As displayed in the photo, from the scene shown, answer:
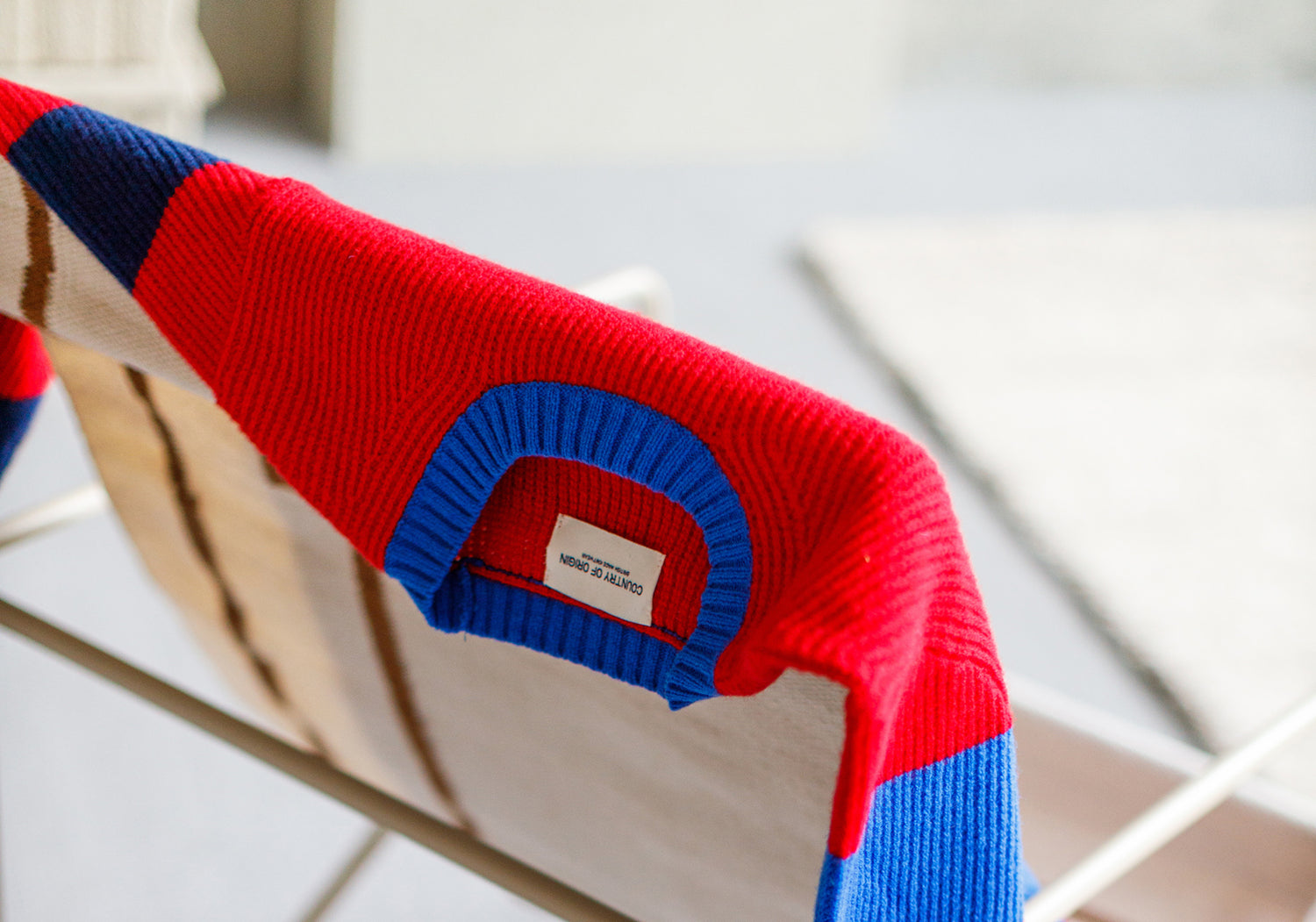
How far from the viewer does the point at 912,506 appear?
1.19 ft

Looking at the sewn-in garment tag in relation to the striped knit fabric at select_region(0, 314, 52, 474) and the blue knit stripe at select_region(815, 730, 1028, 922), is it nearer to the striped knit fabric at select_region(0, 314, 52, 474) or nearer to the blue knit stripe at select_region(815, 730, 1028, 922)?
the blue knit stripe at select_region(815, 730, 1028, 922)

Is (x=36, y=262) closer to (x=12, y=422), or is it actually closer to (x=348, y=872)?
(x=12, y=422)

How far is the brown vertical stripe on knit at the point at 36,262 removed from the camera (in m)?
0.50

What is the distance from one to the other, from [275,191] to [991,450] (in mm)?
1601

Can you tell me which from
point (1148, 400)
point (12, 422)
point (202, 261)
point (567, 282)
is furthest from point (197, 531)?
point (1148, 400)

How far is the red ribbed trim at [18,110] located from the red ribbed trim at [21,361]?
0.14m

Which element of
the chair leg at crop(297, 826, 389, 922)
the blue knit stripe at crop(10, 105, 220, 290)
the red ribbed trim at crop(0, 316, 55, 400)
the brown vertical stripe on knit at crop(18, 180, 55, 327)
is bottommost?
the chair leg at crop(297, 826, 389, 922)

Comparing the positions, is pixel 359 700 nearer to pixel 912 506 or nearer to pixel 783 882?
pixel 783 882

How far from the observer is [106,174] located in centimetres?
48

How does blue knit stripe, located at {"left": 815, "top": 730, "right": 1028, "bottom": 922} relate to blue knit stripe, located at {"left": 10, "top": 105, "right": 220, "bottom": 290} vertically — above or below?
below

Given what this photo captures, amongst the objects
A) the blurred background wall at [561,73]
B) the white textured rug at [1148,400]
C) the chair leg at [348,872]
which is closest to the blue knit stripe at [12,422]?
the chair leg at [348,872]

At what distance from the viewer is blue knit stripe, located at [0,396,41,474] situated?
63cm

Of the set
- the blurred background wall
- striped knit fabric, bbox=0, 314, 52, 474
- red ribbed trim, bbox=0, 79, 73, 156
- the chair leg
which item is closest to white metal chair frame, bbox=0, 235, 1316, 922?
striped knit fabric, bbox=0, 314, 52, 474

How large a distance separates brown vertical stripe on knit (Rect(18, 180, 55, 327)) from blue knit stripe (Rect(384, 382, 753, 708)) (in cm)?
20
